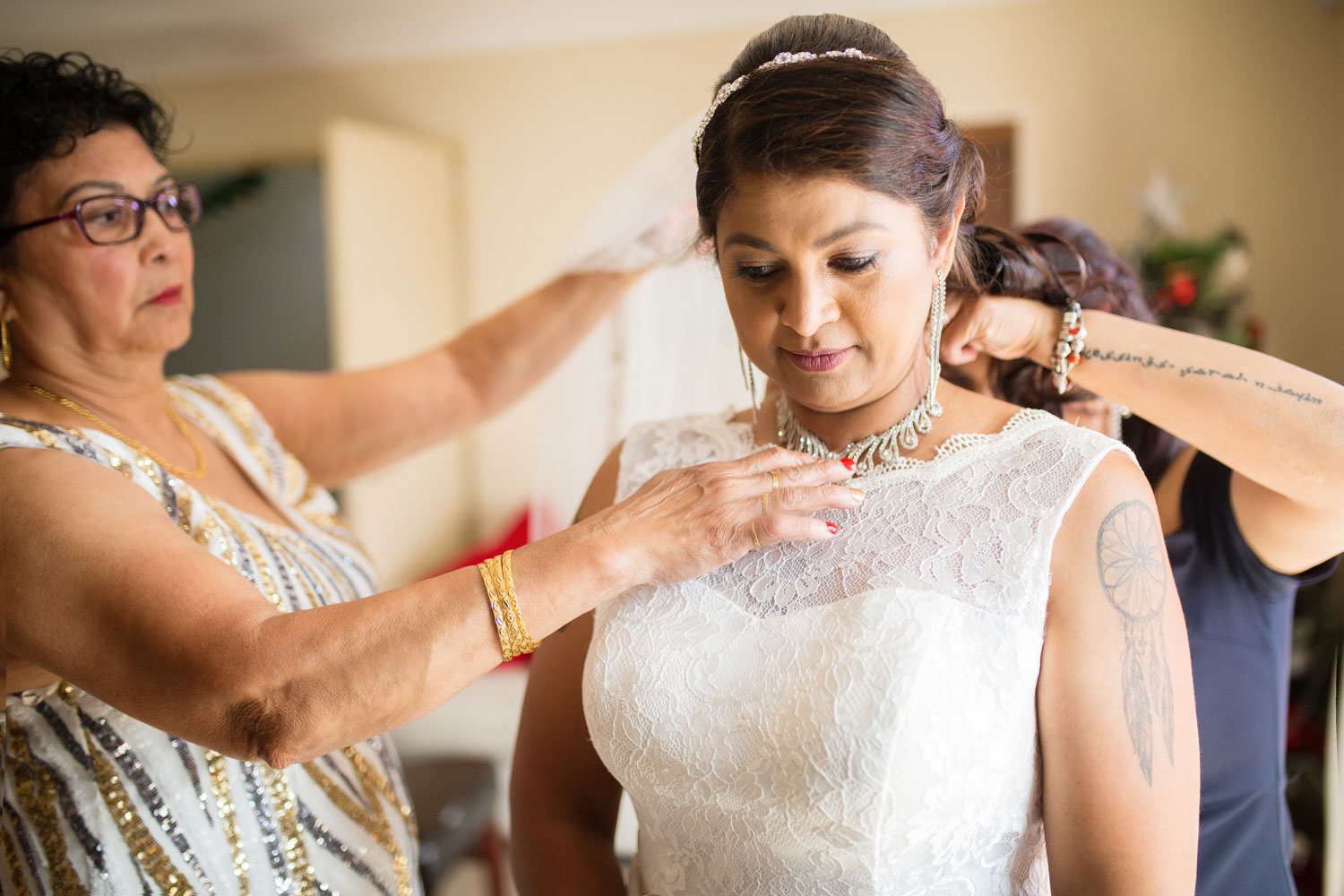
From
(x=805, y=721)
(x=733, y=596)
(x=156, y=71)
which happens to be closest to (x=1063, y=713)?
(x=805, y=721)

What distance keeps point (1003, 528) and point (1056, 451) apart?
0.34 feet

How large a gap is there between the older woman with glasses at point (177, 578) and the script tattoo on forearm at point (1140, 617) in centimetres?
26

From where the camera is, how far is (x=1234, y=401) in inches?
38.5

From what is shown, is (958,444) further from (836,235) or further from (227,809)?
(227,809)

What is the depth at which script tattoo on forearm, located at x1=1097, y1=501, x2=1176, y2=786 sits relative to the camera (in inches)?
33.8

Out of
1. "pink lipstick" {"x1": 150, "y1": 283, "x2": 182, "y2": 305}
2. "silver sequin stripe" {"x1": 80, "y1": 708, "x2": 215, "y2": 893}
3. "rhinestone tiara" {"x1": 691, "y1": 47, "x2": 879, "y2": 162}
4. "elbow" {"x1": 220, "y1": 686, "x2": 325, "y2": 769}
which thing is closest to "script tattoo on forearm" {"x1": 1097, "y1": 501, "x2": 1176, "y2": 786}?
"rhinestone tiara" {"x1": 691, "y1": 47, "x2": 879, "y2": 162}

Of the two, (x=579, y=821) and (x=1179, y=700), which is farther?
(x=579, y=821)

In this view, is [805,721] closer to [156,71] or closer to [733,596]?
[733,596]

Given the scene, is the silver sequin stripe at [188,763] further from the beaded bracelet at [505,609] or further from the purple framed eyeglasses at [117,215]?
the purple framed eyeglasses at [117,215]

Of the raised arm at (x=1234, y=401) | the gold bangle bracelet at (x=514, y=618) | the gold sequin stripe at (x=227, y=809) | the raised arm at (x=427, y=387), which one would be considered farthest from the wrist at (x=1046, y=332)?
the gold sequin stripe at (x=227, y=809)

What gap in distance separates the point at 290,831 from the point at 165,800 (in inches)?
6.0

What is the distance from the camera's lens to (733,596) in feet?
3.38

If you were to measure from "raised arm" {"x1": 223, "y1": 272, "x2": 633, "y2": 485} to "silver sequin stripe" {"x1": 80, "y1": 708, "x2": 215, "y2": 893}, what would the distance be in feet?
1.92

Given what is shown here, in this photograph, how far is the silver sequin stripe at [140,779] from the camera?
109cm
